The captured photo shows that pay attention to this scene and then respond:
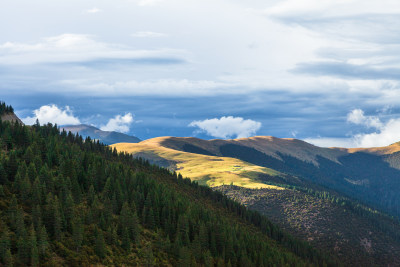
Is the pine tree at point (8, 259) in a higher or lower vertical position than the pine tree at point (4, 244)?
lower

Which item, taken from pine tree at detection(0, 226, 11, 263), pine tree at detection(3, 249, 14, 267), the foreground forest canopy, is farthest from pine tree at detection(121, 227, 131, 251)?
pine tree at detection(3, 249, 14, 267)

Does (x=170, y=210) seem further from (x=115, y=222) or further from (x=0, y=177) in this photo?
(x=0, y=177)

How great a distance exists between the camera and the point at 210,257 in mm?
165375

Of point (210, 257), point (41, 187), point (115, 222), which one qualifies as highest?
point (41, 187)

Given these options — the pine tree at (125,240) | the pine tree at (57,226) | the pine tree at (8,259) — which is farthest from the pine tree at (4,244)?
the pine tree at (125,240)

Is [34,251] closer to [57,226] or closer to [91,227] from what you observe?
[57,226]

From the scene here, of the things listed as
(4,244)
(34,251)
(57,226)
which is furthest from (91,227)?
(4,244)

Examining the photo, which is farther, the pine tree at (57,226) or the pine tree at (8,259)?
the pine tree at (57,226)

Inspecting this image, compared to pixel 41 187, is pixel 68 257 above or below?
below

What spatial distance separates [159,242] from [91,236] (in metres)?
33.9

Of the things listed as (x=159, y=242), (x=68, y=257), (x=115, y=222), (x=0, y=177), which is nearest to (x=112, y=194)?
(x=115, y=222)

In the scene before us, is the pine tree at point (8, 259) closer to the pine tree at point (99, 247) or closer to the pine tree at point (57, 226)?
the pine tree at point (57, 226)

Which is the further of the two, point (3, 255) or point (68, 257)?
point (68, 257)

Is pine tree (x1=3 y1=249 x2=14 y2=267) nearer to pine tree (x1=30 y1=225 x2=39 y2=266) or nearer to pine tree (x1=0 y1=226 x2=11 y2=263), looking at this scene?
pine tree (x1=0 y1=226 x2=11 y2=263)
